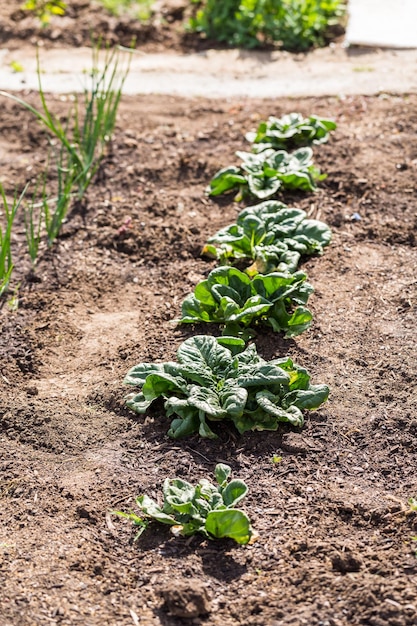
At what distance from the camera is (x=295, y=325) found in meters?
4.04

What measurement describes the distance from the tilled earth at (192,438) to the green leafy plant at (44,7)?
212 centimetres

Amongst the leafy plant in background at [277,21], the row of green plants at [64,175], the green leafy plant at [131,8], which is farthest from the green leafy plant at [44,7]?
the row of green plants at [64,175]

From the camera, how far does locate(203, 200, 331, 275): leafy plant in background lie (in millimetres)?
4363

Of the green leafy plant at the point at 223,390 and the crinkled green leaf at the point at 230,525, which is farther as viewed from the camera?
the green leafy plant at the point at 223,390

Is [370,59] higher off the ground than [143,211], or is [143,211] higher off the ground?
[370,59]

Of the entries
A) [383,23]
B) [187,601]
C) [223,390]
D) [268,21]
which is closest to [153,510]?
[187,601]

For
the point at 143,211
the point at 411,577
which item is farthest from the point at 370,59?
the point at 411,577

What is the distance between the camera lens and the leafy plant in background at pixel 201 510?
3014mm

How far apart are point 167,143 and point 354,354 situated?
243 cm

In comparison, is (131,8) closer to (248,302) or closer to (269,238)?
(269,238)

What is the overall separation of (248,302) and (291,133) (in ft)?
5.98

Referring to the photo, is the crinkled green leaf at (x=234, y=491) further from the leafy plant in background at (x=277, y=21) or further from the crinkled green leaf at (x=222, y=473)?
the leafy plant in background at (x=277, y=21)

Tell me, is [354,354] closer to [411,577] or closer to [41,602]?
[411,577]

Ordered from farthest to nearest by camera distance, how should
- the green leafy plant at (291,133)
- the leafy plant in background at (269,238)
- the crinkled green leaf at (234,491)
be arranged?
1. the green leafy plant at (291,133)
2. the leafy plant in background at (269,238)
3. the crinkled green leaf at (234,491)
